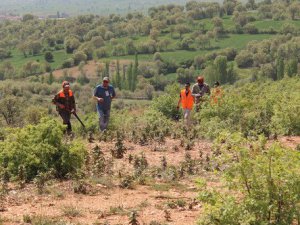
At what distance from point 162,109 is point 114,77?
292ft

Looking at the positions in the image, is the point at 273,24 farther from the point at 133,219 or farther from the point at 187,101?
the point at 133,219

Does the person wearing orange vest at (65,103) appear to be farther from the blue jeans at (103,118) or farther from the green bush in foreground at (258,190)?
the green bush in foreground at (258,190)

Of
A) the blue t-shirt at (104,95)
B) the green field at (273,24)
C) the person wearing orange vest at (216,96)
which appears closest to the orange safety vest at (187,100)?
the person wearing orange vest at (216,96)

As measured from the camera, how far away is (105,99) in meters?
14.3

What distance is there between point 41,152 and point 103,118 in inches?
190

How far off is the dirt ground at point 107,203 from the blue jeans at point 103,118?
165 inches

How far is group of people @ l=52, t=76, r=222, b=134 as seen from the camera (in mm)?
13609

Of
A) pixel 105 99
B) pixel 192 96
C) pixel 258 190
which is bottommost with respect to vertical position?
pixel 192 96

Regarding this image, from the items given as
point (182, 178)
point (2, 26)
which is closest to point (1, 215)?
point (182, 178)

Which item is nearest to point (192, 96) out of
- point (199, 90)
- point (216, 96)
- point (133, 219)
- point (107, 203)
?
point (199, 90)

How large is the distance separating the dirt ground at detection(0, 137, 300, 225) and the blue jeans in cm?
419

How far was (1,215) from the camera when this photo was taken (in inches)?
302

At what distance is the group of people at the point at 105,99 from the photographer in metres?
13.6

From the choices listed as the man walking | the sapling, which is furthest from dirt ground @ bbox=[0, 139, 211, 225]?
the man walking
